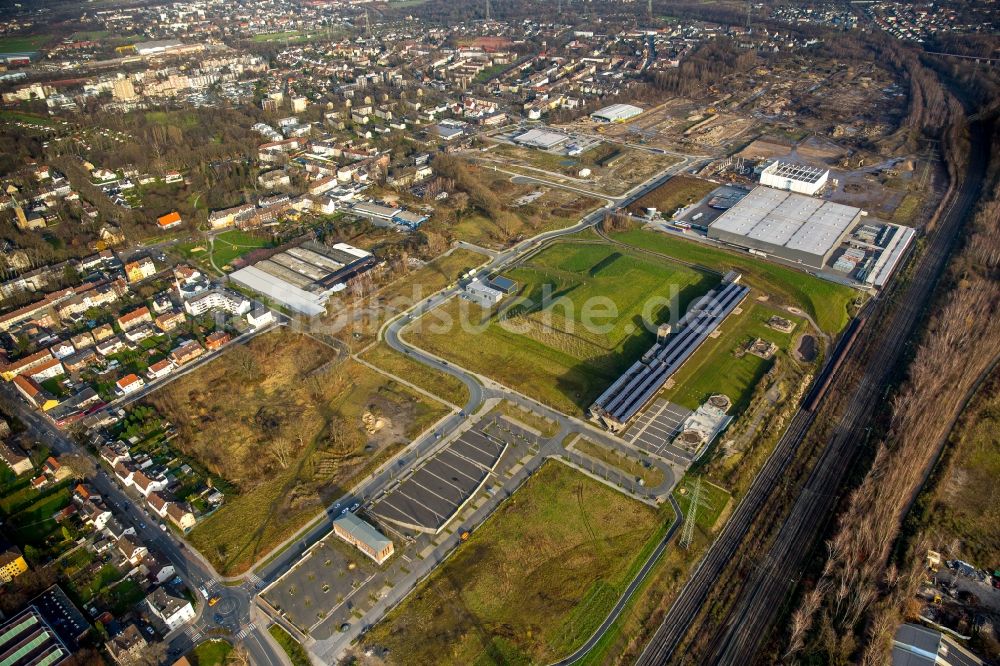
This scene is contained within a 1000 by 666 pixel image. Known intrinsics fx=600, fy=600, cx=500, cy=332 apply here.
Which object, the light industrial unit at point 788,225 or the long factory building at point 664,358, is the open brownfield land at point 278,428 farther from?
the light industrial unit at point 788,225

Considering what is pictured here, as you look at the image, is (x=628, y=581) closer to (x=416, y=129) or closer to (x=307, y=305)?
(x=307, y=305)

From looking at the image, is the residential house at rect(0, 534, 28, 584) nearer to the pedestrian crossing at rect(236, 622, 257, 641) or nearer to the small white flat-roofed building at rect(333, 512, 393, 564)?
the pedestrian crossing at rect(236, 622, 257, 641)

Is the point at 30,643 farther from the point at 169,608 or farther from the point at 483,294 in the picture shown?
the point at 483,294

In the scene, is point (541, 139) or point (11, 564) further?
point (541, 139)

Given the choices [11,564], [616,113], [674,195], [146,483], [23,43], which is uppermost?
[23,43]

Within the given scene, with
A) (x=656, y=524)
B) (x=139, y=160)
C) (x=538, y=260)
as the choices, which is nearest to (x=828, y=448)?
(x=656, y=524)

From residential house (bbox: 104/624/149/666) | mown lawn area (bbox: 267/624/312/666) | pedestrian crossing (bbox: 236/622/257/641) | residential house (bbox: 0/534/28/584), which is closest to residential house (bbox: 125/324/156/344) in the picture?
residential house (bbox: 0/534/28/584)

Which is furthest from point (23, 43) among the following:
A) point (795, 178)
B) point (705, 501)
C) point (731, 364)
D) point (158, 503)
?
point (705, 501)
